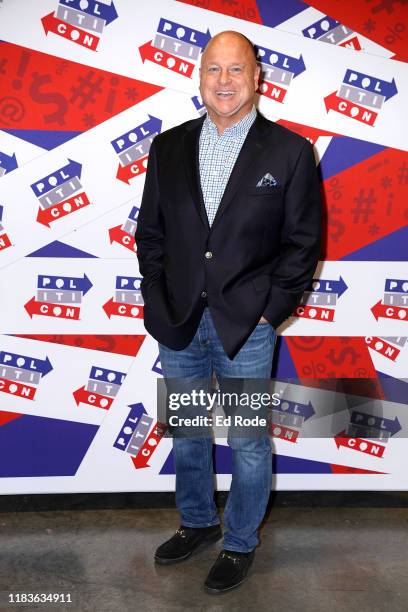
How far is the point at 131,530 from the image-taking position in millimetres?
2539

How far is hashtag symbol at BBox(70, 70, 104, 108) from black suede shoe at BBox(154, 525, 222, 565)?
1.57 meters

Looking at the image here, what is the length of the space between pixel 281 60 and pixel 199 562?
5.91 feet

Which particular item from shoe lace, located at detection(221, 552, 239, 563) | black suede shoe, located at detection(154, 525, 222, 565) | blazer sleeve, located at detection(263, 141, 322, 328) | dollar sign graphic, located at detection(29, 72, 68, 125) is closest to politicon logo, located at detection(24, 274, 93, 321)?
dollar sign graphic, located at detection(29, 72, 68, 125)

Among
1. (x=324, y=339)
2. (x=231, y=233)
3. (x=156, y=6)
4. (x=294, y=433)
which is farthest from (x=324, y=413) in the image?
(x=156, y=6)

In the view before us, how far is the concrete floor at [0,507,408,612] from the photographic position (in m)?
2.08

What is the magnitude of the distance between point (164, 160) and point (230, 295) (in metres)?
0.50

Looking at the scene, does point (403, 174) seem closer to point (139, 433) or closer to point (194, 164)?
point (194, 164)

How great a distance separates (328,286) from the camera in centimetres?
257

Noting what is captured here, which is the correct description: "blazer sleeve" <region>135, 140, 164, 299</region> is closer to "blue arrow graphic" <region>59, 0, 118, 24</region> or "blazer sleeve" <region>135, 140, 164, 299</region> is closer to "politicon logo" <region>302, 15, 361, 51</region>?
"blue arrow graphic" <region>59, 0, 118, 24</region>

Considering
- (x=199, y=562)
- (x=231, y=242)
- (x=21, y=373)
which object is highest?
(x=231, y=242)

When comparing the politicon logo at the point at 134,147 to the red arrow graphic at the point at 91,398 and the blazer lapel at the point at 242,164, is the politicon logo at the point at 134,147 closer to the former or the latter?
the blazer lapel at the point at 242,164

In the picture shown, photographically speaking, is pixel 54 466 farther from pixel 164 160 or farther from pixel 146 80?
pixel 146 80

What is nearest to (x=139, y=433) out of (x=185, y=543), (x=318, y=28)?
(x=185, y=543)

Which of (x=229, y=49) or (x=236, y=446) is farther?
(x=236, y=446)
